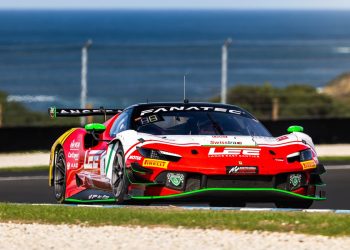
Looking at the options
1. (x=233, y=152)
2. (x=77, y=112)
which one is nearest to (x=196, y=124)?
(x=233, y=152)

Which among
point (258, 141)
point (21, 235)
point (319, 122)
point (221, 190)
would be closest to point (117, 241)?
point (21, 235)

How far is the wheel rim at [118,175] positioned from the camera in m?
12.8

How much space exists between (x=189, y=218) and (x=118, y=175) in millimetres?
1966

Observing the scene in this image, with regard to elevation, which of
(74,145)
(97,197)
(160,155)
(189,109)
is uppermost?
(189,109)

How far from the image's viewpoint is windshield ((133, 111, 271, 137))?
13.4 meters

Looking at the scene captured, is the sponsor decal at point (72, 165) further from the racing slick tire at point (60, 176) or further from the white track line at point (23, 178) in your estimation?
the white track line at point (23, 178)

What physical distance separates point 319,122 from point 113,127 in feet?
35.1

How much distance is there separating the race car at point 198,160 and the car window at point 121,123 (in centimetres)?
2

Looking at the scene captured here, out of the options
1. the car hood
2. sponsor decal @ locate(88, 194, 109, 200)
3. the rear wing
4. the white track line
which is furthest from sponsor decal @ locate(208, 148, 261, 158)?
the white track line

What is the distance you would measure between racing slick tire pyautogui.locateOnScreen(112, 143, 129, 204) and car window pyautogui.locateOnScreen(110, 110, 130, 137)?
1.96 feet

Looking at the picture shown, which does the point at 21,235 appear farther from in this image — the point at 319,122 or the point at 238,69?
the point at 238,69

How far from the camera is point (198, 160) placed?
12422 mm

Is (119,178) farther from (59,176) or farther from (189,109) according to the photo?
(59,176)

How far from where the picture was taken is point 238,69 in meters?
123
